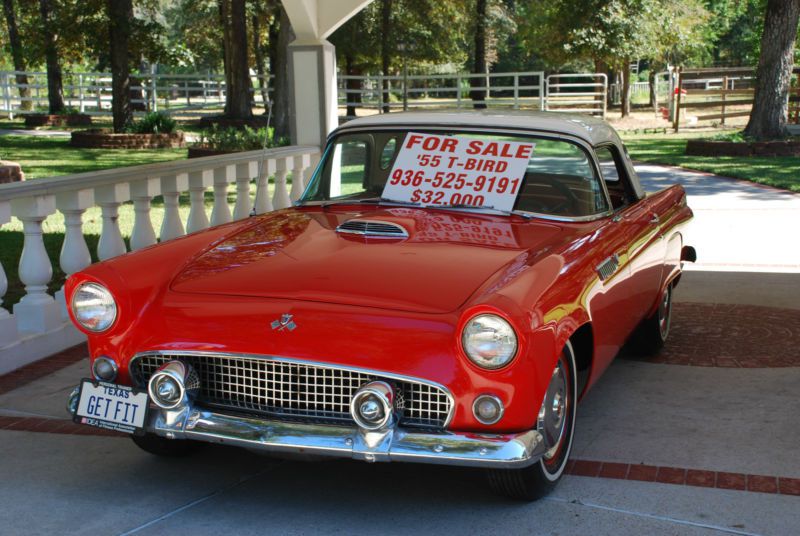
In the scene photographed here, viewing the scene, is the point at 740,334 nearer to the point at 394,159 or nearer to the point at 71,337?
the point at 394,159

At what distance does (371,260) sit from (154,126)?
19.7m

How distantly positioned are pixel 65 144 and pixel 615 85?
3502cm

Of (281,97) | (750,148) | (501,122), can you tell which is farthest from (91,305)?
(281,97)

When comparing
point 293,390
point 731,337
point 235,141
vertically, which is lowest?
point 731,337

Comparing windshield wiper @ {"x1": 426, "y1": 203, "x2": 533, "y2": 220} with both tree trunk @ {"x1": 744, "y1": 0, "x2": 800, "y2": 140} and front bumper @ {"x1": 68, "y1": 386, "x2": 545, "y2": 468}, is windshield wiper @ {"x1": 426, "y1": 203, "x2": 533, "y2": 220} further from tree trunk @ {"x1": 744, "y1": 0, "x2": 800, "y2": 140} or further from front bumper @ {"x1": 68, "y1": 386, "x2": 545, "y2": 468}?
tree trunk @ {"x1": 744, "y1": 0, "x2": 800, "y2": 140}

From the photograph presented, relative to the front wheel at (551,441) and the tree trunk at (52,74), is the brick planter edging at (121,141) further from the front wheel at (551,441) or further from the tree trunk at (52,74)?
the front wheel at (551,441)

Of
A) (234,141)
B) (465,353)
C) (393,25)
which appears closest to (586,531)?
(465,353)

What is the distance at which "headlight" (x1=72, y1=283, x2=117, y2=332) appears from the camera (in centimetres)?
391

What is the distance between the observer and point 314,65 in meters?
9.42

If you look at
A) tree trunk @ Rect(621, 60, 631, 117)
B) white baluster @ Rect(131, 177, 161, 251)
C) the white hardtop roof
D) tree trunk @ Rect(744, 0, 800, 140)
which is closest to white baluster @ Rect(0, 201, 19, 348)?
white baluster @ Rect(131, 177, 161, 251)

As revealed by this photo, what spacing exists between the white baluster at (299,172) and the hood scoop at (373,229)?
4.41 m

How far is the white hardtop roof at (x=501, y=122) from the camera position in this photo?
5145 millimetres

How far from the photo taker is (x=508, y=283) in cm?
367

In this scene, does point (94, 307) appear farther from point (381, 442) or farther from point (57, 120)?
point (57, 120)
